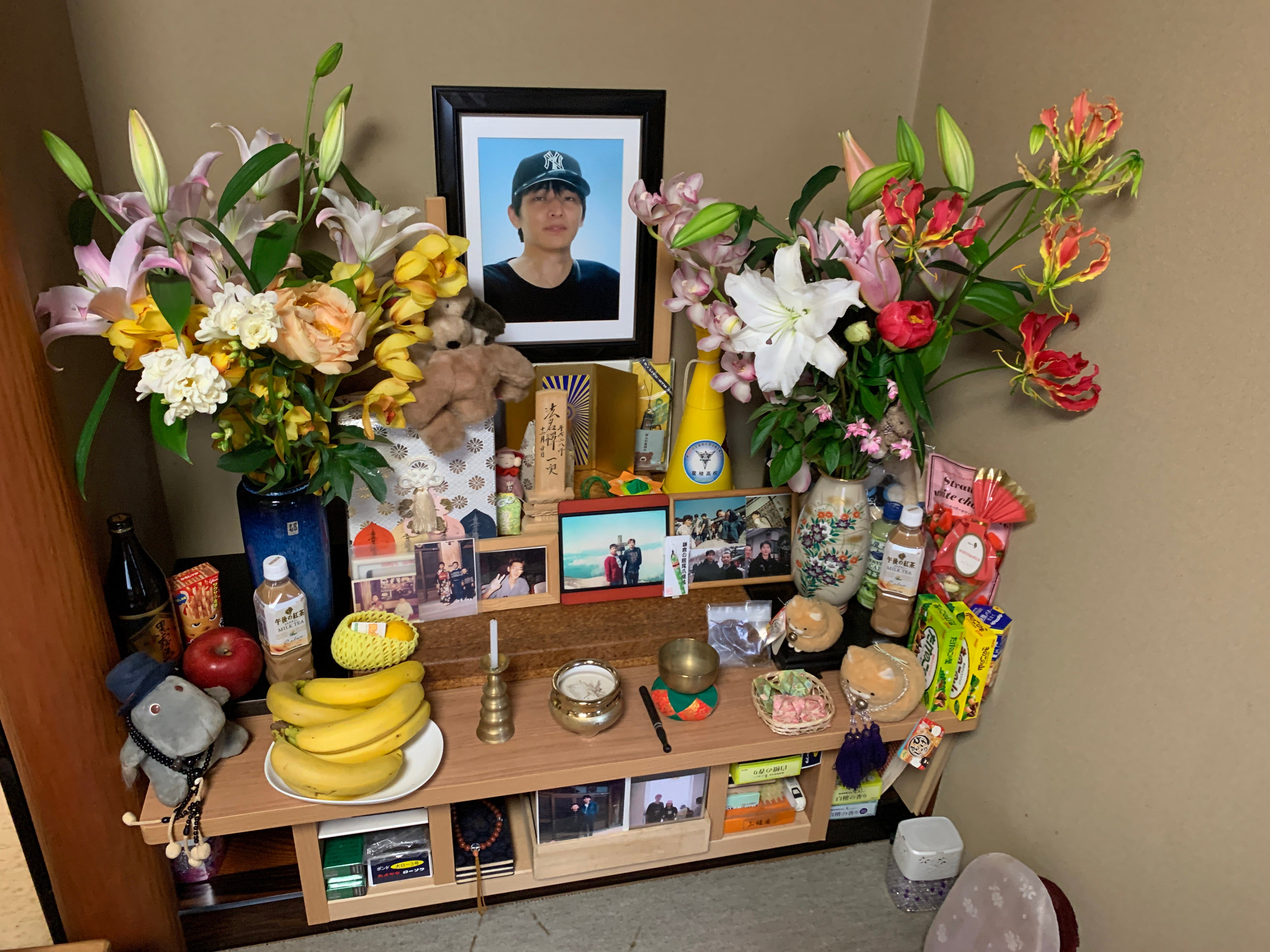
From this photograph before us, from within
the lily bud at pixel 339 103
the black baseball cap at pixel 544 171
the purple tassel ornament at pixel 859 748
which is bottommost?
the purple tassel ornament at pixel 859 748

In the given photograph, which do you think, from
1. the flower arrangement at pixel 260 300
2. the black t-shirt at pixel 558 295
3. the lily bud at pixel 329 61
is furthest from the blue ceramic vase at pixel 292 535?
the lily bud at pixel 329 61

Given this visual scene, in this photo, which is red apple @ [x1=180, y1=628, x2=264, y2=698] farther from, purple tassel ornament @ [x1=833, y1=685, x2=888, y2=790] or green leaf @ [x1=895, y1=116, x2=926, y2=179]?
green leaf @ [x1=895, y1=116, x2=926, y2=179]

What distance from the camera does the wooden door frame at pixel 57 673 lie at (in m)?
0.88

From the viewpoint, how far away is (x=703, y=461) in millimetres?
1410

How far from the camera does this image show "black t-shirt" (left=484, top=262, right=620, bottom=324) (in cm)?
137

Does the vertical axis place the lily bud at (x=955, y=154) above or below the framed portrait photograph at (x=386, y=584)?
above

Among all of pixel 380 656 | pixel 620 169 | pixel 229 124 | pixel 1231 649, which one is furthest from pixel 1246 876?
pixel 229 124

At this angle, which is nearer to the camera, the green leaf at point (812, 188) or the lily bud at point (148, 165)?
the lily bud at point (148, 165)

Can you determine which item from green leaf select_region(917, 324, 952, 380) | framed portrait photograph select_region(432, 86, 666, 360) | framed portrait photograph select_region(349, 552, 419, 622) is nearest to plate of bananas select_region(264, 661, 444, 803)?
framed portrait photograph select_region(349, 552, 419, 622)

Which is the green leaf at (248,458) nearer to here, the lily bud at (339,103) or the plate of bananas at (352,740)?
the plate of bananas at (352,740)

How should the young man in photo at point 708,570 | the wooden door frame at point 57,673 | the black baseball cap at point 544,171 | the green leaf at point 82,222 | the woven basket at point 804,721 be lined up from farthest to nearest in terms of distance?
the young man in photo at point 708,570 → the black baseball cap at point 544,171 → the woven basket at point 804,721 → the green leaf at point 82,222 → the wooden door frame at point 57,673

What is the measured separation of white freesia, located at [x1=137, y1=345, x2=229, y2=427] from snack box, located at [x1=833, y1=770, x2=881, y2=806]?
114 centimetres

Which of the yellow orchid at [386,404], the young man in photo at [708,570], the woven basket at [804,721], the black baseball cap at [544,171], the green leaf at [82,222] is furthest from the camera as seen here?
the young man in photo at [708,570]

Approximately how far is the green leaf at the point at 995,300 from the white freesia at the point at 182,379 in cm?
97
